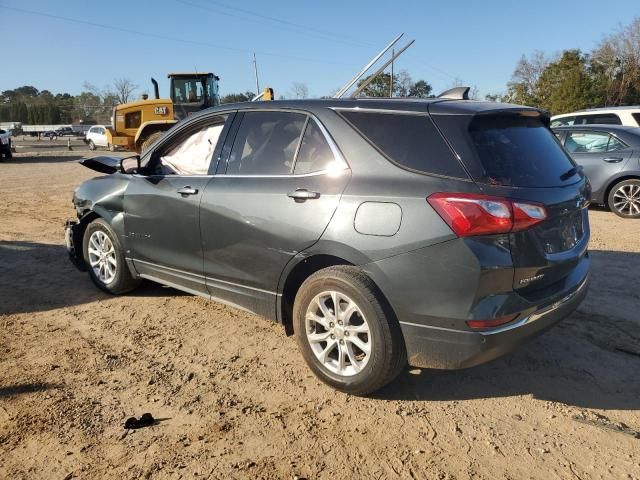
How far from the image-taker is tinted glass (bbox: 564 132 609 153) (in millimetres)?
8898

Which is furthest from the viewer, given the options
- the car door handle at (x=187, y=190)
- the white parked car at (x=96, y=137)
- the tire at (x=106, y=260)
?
the white parked car at (x=96, y=137)

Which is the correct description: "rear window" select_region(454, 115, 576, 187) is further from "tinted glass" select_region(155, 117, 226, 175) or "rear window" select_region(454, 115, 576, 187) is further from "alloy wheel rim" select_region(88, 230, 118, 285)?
"alloy wheel rim" select_region(88, 230, 118, 285)

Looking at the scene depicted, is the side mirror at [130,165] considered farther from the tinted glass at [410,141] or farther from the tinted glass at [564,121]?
the tinted glass at [564,121]

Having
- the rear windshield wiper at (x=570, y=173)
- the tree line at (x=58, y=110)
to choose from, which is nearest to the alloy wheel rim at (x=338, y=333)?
the rear windshield wiper at (x=570, y=173)

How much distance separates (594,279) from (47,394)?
501cm

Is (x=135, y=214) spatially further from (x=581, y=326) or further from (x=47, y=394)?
(x=581, y=326)

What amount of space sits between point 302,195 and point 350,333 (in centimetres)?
91

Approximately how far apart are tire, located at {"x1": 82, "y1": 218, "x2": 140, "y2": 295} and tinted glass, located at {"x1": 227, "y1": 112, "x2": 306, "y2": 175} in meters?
1.69

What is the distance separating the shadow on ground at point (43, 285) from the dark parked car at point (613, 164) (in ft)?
24.4

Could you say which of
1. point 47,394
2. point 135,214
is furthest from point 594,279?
point 47,394

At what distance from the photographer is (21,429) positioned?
280 centimetres

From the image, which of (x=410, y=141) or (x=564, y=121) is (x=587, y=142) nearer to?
(x=564, y=121)

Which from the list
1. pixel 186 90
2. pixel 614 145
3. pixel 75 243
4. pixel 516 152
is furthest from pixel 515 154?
pixel 186 90

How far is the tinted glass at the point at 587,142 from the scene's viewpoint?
8.90 m
